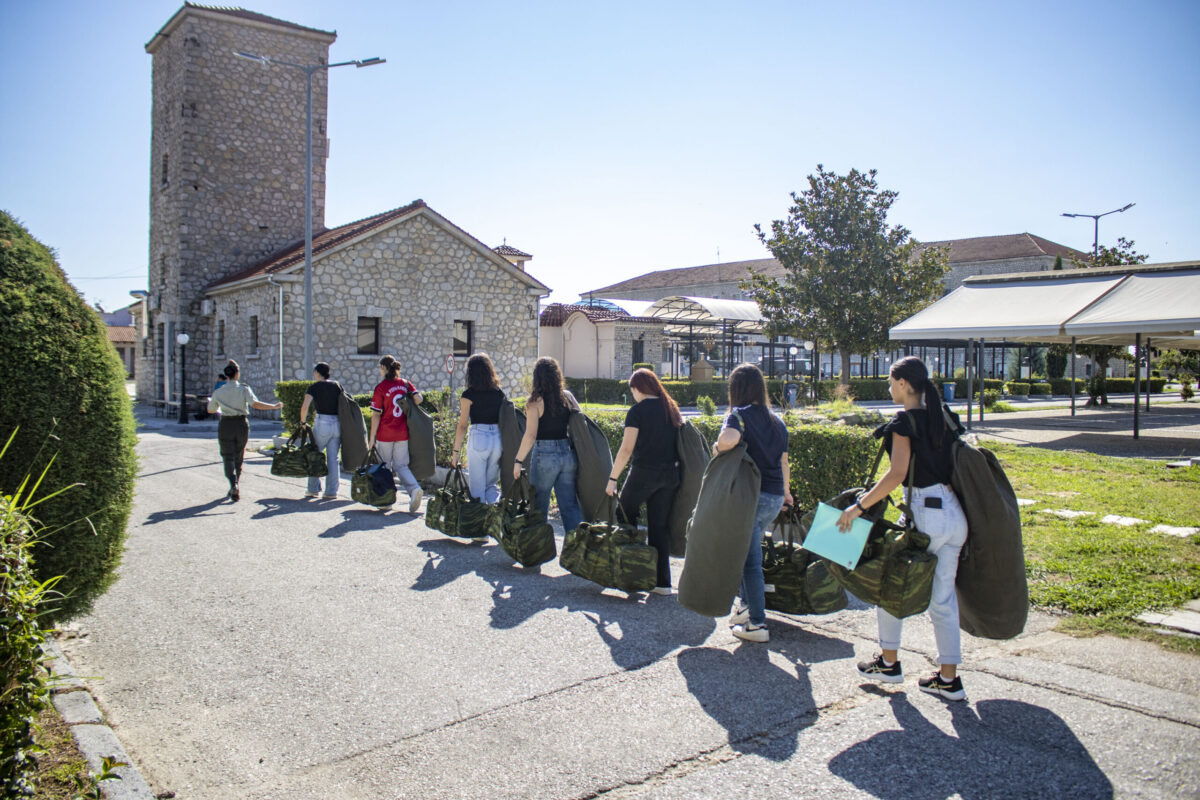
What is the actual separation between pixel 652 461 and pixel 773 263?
71.2m

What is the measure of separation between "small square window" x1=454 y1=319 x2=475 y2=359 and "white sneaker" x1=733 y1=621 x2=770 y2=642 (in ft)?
71.3

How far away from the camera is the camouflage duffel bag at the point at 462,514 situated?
7.64m

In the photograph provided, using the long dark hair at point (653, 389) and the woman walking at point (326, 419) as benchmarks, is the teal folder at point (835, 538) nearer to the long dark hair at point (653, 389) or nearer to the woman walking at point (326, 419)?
the long dark hair at point (653, 389)

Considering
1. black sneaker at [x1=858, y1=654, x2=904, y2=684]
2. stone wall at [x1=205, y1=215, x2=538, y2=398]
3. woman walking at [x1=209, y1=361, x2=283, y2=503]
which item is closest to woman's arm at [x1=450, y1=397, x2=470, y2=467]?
woman walking at [x1=209, y1=361, x2=283, y2=503]

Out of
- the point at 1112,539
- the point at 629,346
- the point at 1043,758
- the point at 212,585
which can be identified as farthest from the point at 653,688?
the point at 629,346

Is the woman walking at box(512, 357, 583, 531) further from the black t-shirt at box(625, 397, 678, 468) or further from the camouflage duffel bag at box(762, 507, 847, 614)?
the camouflage duffel bag at box(762, 507, 847, 614)

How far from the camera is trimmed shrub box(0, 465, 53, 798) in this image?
8.59 feet


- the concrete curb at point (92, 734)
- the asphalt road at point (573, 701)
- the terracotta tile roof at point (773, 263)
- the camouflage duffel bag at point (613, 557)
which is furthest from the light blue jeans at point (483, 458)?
the terracotta tile roof at point (773, 263)

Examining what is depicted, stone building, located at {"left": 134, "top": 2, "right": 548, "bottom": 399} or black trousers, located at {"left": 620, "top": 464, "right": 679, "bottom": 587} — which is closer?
black trousers, located at {"left": 620, "top": 464, "right": 679, "bottom": 587}

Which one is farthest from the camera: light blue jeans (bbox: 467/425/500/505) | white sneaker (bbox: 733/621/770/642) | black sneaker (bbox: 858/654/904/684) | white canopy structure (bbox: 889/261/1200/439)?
white canopy structure (bbox: 889/261/1200/439)

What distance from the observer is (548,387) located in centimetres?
710

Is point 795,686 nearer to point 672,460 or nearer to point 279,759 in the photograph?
point 672,460

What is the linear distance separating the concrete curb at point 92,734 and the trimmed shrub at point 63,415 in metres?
0.43

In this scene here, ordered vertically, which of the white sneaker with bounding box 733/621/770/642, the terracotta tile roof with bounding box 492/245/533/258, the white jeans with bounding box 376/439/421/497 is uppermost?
the terracotta tile roof with bounding box 492/245/533/258
